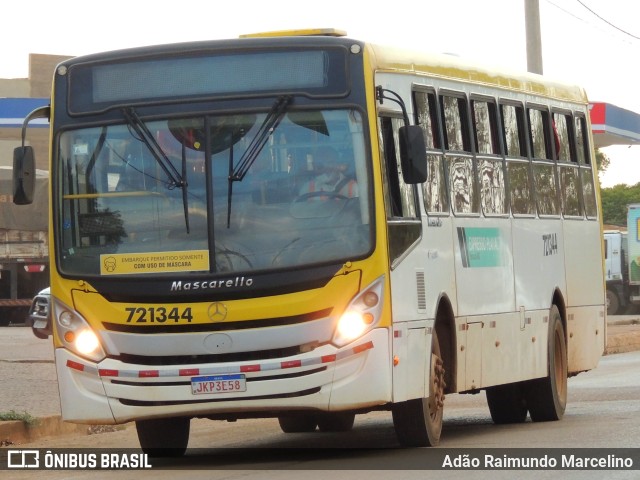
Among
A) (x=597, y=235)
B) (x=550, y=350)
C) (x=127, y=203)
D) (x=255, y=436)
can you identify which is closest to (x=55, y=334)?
(x=127, y=203)

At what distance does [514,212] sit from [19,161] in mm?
4962

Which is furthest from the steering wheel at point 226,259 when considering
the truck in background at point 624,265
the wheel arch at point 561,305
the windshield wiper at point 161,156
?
the truck in background at point 624,265

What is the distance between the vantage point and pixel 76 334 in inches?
448

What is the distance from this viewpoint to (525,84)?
15.5 meters

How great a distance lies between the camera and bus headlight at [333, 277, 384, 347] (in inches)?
428

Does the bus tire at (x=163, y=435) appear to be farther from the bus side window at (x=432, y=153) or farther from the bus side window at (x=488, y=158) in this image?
the bus side window at (x=488, y=158)

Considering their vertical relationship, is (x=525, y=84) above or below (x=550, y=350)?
above

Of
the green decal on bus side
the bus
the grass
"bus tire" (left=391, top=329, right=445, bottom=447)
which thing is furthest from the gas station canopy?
the bus

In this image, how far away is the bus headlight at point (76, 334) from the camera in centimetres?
1124

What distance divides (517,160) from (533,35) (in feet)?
38.3

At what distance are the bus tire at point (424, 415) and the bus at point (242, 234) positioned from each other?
0.02 meters

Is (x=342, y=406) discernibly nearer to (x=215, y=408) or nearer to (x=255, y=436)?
(x=215, y=408)

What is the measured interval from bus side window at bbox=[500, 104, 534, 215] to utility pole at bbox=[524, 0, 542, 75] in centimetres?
1079

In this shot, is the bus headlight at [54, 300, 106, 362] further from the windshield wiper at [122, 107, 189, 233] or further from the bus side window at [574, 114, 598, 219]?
the bus side window at [574, 114, 598, 219]
